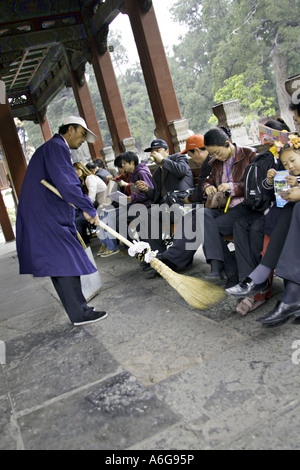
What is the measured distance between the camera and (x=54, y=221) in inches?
136

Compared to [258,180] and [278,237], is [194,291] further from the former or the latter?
[258,180]

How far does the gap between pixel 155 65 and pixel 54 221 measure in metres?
5.29

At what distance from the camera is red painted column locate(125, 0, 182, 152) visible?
7574 millimetres

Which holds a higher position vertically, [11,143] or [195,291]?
[11,143]

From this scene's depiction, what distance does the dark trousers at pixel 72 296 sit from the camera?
3521mm

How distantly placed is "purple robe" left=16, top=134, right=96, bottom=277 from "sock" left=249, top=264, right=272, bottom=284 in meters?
1.37

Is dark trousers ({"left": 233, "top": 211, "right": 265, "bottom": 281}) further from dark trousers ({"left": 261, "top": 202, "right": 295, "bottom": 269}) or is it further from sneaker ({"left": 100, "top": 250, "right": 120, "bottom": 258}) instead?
sneaker ({"left": 100, "top": 250, "right": 120, "bottom": 258})

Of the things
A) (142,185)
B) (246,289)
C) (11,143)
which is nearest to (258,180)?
(246,289)

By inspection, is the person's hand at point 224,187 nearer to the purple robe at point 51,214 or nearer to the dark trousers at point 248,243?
the dark trousers at point 248,243

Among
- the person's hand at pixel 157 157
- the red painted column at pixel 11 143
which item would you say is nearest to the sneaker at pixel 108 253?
the person's hand at pixel 157 157

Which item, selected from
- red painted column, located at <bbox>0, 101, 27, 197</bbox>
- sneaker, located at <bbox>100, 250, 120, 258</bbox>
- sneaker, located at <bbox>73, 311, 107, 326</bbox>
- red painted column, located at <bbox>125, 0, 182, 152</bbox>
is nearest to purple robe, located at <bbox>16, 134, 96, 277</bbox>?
sneaker, located at <bbox>73, 311, 107, 326</bbox>

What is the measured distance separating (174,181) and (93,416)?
3.00m

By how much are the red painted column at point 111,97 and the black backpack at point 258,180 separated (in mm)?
7077
